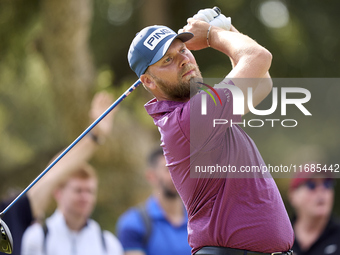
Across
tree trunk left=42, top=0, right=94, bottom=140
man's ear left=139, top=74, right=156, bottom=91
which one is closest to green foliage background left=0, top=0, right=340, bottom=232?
tree trunk left=42, top=0, right=94, bottom=140

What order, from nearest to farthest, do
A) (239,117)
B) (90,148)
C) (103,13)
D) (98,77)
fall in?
(239,117) → (90,148) → (98,77) → (103,13)

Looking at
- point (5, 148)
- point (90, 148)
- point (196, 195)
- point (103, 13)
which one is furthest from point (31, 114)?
point (196, 195)

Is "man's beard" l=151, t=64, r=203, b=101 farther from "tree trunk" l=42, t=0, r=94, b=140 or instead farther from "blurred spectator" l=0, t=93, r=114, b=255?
"tree trunk" l=42, t=0, r=94, b=140

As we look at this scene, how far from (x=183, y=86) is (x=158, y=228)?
6.65 feet

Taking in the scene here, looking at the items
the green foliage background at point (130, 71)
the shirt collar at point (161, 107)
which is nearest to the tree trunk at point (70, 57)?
the green foliage background at point (130, 71)

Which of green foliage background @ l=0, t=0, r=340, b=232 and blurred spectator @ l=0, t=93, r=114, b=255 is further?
green foliage background @ l=0, t=0, r=340, b=232

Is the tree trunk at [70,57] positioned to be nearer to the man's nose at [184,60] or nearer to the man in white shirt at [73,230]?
the man in white shirt at [73,230]

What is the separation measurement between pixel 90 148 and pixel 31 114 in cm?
566

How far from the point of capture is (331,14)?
8133 millimetres

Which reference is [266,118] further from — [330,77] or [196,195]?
[196,195]

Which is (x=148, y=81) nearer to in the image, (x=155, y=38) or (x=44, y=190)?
(x=155, y=38)

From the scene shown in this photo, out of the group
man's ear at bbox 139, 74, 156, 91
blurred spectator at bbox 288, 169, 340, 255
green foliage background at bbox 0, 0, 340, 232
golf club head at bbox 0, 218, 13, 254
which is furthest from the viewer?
green foliage background at bbox 0, 0, 340, 232

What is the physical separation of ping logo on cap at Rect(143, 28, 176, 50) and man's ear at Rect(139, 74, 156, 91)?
160 millimetres

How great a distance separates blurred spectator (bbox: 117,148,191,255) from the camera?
4305 mm
